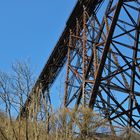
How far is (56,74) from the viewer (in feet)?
72.5

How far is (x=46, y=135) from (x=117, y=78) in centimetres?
599

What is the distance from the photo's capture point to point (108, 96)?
15562mm

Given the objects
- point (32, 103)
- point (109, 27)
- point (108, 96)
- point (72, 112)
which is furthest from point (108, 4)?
point (32, 103)

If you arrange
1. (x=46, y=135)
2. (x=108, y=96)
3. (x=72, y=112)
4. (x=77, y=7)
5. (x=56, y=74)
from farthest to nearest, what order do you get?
1. (x=56, y=74)
2. (x=77, y=7)
3. (x=108, y=96)
4. (x=72, y=112)
5. (x=46, y=135)

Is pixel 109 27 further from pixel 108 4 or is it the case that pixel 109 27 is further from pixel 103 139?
pixel 103 139

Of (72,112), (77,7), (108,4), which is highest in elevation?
(77,7)

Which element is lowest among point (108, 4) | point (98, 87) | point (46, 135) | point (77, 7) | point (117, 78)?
point (46, 135)

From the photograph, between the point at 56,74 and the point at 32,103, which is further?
the point at 56,74

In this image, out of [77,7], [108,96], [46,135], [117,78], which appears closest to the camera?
[46,135]

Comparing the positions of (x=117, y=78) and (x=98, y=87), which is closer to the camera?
(x=98, y=87)

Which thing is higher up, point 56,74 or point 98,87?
point 56,74

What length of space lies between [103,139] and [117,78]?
3.75 metres

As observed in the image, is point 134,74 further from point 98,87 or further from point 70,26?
point 70,26

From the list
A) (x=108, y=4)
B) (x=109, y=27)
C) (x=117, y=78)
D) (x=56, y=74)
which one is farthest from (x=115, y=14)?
(x=56, y=74)
